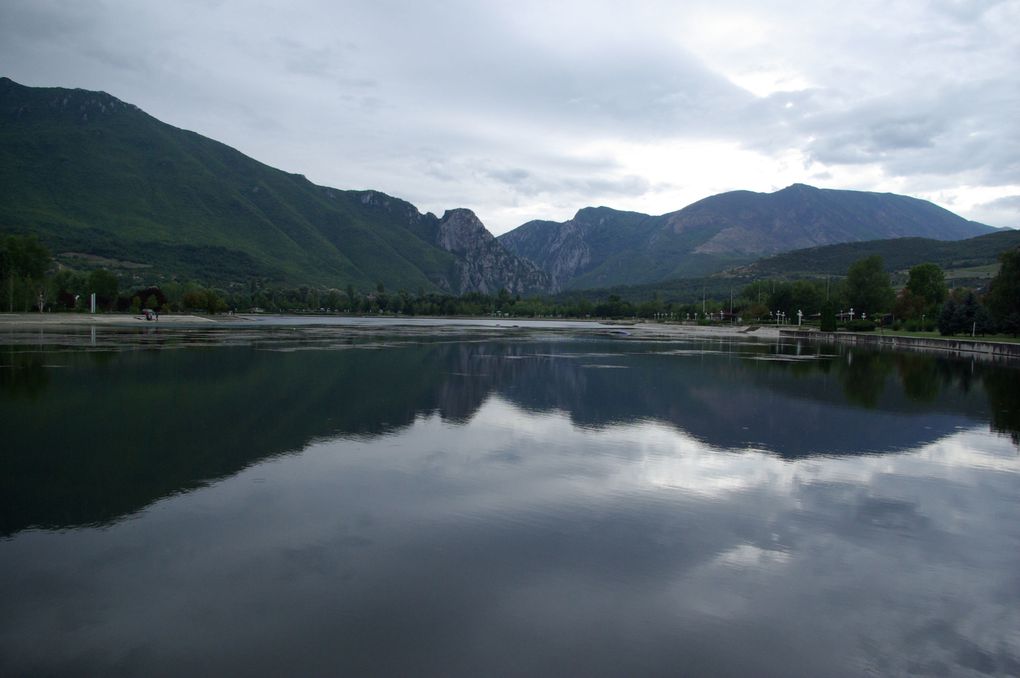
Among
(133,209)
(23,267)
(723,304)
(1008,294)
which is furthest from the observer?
(133,209)

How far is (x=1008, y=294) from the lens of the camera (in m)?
48.6

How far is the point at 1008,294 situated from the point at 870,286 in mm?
48514

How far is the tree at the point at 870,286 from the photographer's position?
9350 centimetres

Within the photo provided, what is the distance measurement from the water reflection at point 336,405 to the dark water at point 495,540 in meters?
0.12

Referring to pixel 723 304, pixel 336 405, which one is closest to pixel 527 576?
pixel 336 405

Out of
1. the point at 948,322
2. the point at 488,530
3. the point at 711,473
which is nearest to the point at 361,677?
the point at 488,530

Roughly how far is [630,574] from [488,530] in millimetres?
2077

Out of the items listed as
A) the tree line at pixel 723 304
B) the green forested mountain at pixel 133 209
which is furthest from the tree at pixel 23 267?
the green forested mountain at pixel 133 209

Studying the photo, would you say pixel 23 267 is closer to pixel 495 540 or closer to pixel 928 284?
pixel 495 540

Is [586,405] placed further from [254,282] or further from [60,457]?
[254,282]

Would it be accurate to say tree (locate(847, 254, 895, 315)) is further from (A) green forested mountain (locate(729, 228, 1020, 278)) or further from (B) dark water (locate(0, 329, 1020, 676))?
(B) dark water (locate(0, 329, 1020, 676))

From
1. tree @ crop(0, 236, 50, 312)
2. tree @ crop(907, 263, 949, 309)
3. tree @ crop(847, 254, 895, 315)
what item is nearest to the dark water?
tree @ crop(0, 236, 50, 312)

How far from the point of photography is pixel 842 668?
17.4 feet

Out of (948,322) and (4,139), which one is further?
(4,139)
